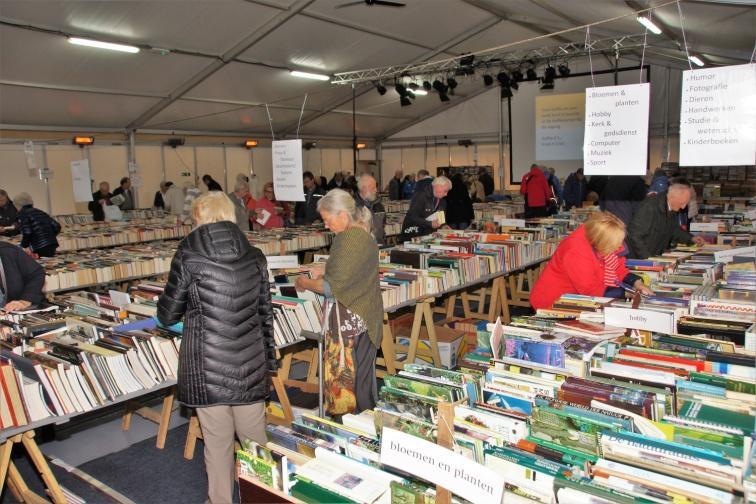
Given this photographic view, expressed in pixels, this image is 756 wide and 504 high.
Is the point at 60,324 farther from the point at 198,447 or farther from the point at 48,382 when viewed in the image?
the point at 198,447

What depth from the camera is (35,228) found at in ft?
21.9

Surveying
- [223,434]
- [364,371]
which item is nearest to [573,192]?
[364,371]

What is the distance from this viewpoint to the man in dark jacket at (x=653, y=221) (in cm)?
509

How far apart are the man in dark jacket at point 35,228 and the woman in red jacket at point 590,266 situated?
560cm

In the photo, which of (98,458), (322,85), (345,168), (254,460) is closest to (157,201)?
(322,85)

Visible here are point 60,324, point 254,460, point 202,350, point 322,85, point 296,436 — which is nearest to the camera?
point 254,460

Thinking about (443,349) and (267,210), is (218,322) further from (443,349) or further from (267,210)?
(267,210)

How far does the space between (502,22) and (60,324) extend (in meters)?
11.8

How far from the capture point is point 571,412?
5.90 ft

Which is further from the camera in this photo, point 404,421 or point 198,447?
point 198,447

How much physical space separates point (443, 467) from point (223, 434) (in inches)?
65.1

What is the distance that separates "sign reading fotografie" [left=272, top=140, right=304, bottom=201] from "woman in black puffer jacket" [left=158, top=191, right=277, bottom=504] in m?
3.33

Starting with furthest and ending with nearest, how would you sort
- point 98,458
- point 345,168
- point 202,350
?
point 345,168 < point 98,458 < point 202,350

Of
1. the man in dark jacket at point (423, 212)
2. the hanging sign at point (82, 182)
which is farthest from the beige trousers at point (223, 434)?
the hanging sign at point (82, 182)
